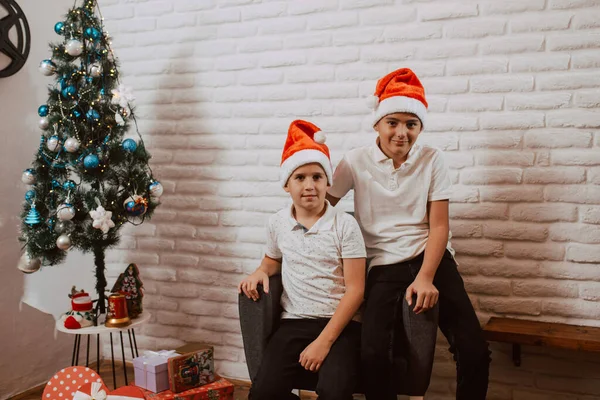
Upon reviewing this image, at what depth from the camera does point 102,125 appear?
7.81 feet

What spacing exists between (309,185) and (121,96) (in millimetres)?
1005

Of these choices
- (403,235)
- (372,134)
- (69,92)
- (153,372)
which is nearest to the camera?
(403,235)

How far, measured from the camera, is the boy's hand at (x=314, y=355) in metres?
1.84

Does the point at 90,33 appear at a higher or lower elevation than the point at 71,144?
higher

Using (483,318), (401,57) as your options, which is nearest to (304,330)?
(483,318)

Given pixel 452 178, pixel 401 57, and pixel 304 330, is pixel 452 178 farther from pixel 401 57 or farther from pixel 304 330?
pixel 304 330

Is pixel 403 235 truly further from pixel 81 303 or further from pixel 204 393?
pixel 81 303

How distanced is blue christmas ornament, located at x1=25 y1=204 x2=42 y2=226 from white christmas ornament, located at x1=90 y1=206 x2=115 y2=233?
0.77 feet

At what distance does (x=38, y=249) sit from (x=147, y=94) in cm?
104

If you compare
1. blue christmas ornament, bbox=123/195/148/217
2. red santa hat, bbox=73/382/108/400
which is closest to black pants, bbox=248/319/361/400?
red santa hat, bbox=73/382/108/400

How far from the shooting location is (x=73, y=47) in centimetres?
230

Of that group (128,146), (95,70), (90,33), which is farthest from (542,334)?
(90,33)

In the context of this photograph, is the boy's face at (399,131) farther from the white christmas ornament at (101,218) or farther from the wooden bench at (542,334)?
the white christmas ornament at (101,218)

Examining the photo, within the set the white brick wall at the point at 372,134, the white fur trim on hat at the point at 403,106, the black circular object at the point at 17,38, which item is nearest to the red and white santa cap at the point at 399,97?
the white fur trim on hat at the point at 403,106
